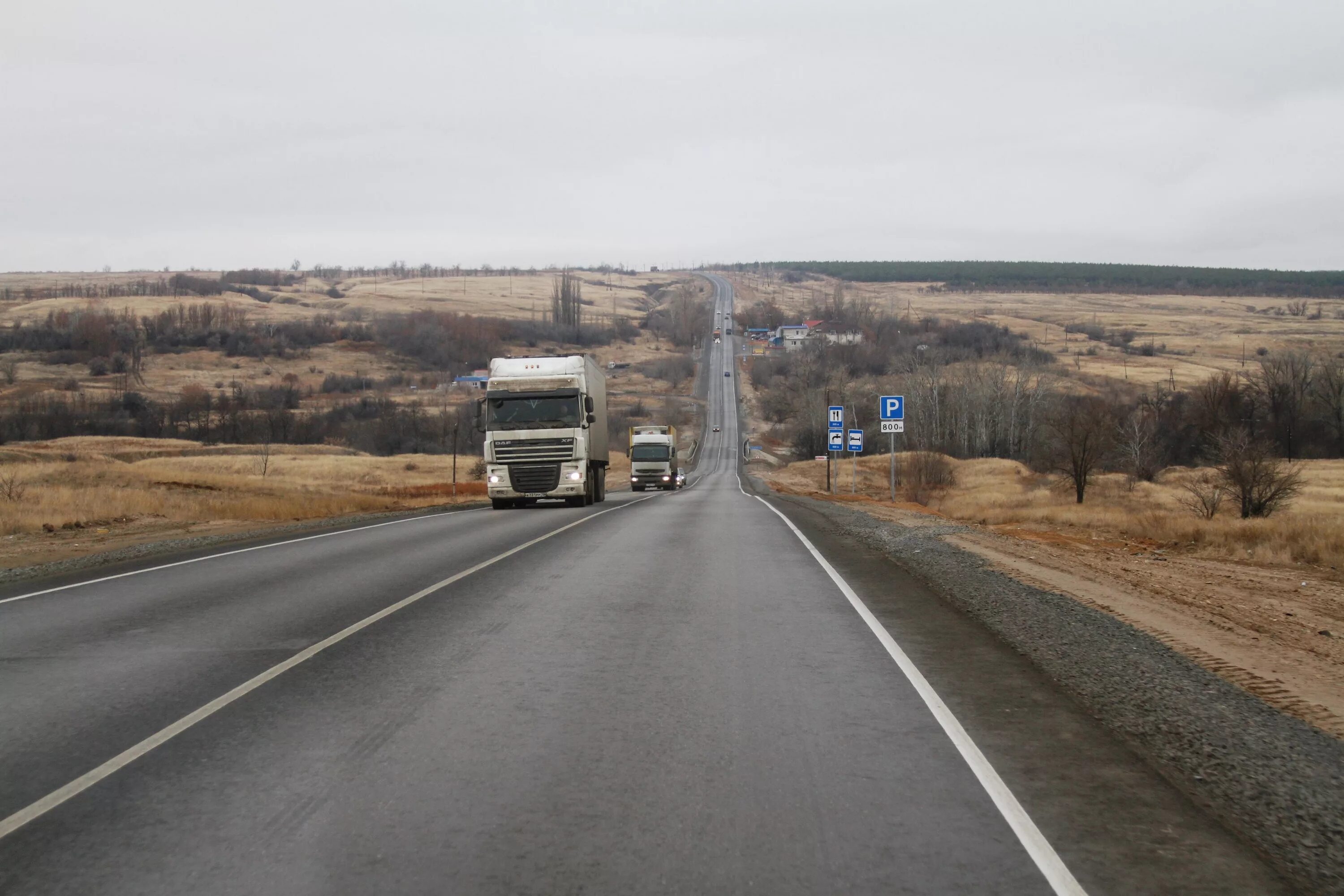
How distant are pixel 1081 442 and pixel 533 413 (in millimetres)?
35851

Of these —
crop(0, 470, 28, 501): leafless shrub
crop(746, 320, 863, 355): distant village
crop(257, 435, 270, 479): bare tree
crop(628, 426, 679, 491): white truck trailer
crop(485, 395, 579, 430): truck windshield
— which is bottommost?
crop(257, 435, 270, 479): bare tree

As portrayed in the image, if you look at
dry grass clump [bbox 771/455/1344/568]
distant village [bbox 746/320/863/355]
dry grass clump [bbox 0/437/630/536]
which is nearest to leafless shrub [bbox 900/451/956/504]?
dry grass clump [bbox 771/455/1344/568]

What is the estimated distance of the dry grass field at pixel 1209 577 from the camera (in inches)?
317

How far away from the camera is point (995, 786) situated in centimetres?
490

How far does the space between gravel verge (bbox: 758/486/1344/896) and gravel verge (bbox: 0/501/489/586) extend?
40.1 ft

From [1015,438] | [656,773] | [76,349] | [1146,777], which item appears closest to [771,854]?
[656,773]

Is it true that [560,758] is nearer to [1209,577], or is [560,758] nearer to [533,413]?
[1209,577]

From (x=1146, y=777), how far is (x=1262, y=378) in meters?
110

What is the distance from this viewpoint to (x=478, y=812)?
4523mm

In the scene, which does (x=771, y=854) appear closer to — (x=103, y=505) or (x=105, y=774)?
(x=105, y=774)

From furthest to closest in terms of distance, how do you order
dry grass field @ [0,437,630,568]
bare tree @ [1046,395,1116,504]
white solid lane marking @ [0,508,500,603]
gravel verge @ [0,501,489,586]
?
bare tree @ [1046,395,1116,504] < dry grass field @ [0,437,630,568] < gravel verge @ [0,501,489,586] < white solid lane marking @ [0,508,500,603]

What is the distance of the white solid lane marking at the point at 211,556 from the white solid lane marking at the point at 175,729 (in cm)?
447

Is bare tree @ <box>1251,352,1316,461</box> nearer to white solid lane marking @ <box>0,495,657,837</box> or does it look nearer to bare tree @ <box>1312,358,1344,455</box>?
bare tree @ <box>1312,358,1344,455</box>

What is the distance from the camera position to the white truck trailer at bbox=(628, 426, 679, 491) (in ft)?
192
